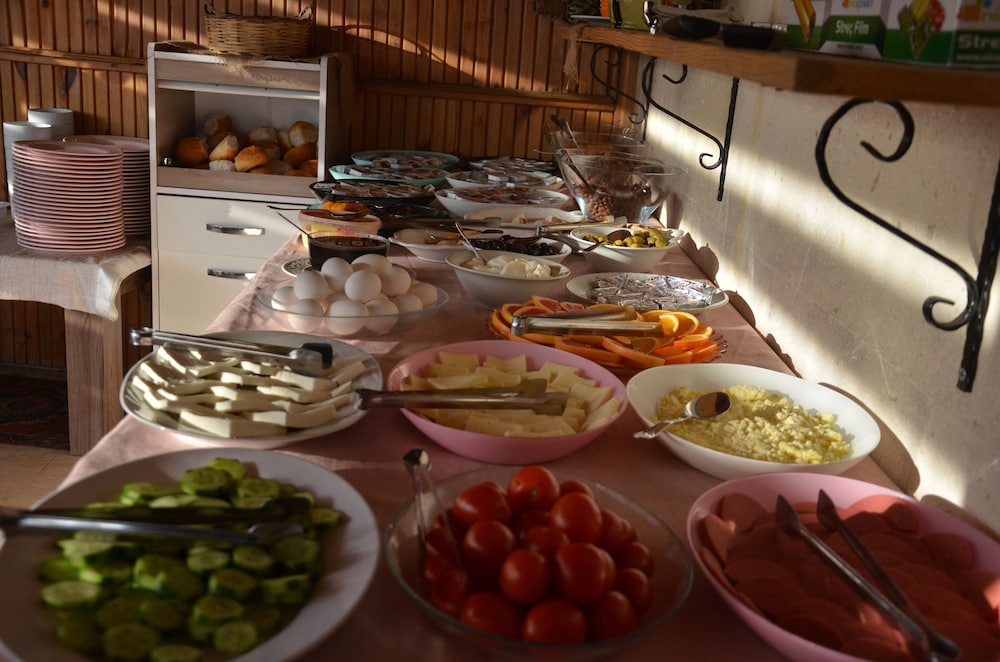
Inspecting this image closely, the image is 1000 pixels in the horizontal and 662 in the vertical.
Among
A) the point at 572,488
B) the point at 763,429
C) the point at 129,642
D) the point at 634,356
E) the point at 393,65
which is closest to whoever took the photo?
the point at 129,642

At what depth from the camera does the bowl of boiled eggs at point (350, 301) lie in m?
1.47

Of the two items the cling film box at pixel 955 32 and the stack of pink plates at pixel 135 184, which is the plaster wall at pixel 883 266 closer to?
the cling film box at pixel 955 32

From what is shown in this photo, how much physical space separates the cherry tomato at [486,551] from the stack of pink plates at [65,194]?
255 cm

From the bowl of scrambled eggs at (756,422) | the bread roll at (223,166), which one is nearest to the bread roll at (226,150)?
the bread roll at (223,166)

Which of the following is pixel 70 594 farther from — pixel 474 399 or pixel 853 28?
pixel 853 28

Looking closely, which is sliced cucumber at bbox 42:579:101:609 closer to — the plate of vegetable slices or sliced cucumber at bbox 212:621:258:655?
the plate of vegetable slices

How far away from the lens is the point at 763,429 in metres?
1.13

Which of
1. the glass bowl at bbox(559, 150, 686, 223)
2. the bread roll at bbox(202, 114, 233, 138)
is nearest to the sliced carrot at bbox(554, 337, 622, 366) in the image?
the glass bowl at bbox(559, 150, 686, 223)

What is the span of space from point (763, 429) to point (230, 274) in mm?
2319

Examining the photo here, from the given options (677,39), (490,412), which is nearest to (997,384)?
(490,412)

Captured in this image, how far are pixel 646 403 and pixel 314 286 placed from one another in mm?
591

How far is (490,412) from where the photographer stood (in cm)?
112

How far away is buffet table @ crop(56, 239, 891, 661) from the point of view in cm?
78

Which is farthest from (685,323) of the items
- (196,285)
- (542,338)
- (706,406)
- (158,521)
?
(196,285)
